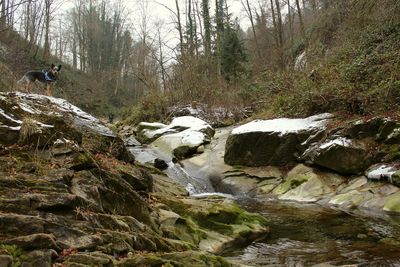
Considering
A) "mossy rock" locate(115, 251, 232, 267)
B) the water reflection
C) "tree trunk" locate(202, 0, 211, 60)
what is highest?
"tree trunk" locate(202, 0, 211, 60)

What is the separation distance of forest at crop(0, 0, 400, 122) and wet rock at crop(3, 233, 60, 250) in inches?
214

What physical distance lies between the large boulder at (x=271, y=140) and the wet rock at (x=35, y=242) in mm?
9291

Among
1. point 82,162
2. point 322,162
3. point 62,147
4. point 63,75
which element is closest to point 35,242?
point 82,162

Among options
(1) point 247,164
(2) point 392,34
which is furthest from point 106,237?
(2) point 392,34

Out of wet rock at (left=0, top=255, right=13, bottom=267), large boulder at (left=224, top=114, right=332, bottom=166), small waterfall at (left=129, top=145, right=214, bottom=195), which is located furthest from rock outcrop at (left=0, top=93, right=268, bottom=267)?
large boulder at (left=224, top=114, right=332, bottom=166)

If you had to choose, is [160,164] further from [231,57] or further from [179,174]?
[231,57]

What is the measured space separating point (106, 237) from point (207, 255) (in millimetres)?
1122

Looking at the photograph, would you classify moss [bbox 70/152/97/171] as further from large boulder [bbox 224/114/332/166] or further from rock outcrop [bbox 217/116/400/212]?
large boulder [bbox 224/114/332/166]

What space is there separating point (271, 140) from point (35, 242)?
9.62 meters

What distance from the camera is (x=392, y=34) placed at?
44.5ft

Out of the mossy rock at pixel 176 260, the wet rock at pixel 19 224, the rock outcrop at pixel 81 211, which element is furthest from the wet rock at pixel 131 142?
the wet rock at pixel 19 224

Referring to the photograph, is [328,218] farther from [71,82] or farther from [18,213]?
[71,82]

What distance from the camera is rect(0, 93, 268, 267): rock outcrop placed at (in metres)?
3.71

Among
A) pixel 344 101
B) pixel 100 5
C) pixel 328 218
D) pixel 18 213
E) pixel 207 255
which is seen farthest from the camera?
pixel 100 5
